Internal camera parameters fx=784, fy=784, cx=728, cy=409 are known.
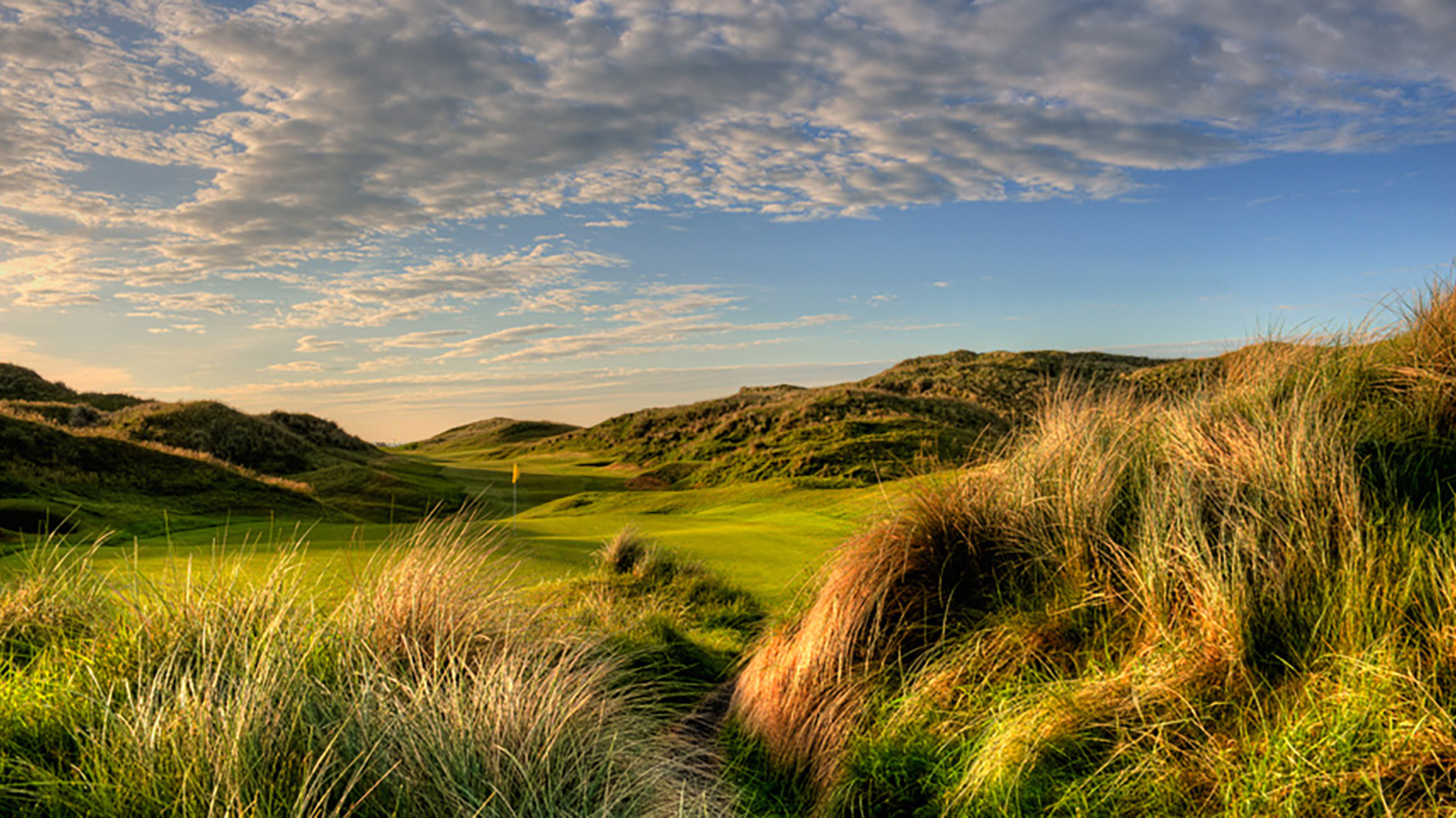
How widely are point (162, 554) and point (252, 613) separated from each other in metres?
6.33

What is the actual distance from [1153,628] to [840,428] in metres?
→ 24.8

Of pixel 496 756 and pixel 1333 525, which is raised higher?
pixel 1333 525

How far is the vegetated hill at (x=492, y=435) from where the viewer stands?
Result: 75000 mm

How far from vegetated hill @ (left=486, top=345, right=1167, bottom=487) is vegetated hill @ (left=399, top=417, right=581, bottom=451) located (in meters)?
18.6

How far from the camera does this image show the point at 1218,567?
154 inches

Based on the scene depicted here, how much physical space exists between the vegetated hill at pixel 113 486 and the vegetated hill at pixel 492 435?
48.0m

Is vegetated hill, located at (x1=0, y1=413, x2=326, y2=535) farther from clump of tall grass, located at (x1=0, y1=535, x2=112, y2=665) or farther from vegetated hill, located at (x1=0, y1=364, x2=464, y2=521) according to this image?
clump of tall grass, located at (x1=0, y1=535, x2=112, y2=665)

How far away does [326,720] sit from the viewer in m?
3.40

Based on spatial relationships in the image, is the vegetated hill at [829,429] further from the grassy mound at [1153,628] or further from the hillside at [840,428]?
the grassy mound at [1153,628]

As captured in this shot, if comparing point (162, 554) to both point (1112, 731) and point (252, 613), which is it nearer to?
point (252, 613)

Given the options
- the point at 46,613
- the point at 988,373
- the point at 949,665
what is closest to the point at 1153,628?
the point at 949,665

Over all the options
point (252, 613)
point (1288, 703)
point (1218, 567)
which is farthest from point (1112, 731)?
point (252, 613)

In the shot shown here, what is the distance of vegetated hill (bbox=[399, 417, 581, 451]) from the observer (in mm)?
75000

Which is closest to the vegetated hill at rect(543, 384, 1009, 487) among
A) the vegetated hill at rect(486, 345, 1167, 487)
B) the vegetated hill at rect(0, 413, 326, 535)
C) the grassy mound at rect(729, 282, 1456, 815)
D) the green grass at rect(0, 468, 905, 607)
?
the vegetated hill at rect(486, 345, 1167, 487)
